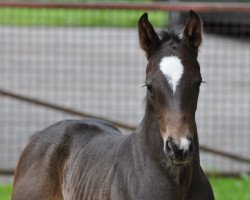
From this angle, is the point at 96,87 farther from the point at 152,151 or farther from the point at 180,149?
the point at 180,149

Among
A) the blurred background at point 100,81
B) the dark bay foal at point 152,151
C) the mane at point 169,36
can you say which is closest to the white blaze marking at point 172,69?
the dark bay foal at point 152,151

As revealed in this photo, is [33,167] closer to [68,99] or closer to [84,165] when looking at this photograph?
[84,165]

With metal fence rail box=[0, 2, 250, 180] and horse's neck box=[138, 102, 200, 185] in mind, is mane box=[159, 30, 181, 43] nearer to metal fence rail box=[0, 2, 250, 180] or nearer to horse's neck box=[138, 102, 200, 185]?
horse's neck box=[138, 102, 200, 185]

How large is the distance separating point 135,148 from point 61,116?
22.7 feet

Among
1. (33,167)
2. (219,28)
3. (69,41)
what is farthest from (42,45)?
(33,167)

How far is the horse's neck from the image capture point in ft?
17.8

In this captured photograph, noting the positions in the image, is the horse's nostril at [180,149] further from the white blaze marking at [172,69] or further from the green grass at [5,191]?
the green grass at [5,191]

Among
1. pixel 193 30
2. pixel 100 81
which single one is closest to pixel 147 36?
pixel 193 30

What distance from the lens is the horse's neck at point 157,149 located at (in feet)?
17.8

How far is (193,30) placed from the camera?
5.54 m

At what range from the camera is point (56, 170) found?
21.3 feet

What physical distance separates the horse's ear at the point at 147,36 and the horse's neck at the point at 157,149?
346 mm

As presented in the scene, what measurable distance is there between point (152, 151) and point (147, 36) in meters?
0.67

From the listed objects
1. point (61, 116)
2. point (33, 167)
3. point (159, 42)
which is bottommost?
point (61, 116)
